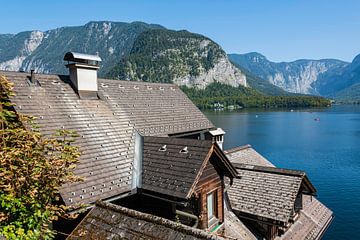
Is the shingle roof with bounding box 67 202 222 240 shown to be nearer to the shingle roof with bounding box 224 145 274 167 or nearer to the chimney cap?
the chimney cap

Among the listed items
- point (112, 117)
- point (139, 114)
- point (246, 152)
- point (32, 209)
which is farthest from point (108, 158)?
point (246, 152)

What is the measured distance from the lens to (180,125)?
51.5 ft

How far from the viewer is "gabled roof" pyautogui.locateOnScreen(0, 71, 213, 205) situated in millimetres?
9438

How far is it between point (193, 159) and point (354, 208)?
1047 inches

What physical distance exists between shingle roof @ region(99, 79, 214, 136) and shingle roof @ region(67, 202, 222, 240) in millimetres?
6052

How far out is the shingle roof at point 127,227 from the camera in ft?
19.2

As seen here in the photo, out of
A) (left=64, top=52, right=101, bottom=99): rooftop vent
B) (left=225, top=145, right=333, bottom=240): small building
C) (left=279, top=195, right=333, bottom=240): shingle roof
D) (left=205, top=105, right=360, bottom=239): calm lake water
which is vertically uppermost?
(left=64, top=52, right=101, bottom=99): rooftop vent

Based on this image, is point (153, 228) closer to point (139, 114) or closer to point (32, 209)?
point (32, 209)

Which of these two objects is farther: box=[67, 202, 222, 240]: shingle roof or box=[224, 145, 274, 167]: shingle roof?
box=[224, 145, 274, 167]: shingle roof

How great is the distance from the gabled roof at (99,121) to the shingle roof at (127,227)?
1.47 m

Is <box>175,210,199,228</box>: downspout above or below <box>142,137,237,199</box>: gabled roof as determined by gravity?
below

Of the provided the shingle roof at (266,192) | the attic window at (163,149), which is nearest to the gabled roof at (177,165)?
the attic window at (163,149)

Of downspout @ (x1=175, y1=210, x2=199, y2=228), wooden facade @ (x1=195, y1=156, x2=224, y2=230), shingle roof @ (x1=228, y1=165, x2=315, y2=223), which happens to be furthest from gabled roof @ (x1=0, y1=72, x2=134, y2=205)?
shingle roof @ (x1=228, y1=165, x2=315, y2=223)

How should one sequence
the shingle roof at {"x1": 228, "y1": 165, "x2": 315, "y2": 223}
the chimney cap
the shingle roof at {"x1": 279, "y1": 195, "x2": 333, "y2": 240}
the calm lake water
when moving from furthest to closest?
the calm lake water, the shingle roof at {"x1": 279, "y1": 195, "x2": 333, "y2": 240}, the chimney cap, the shingle roof at {"x1": 228, "y1": 165, "x2": 315, "y2": 223}
